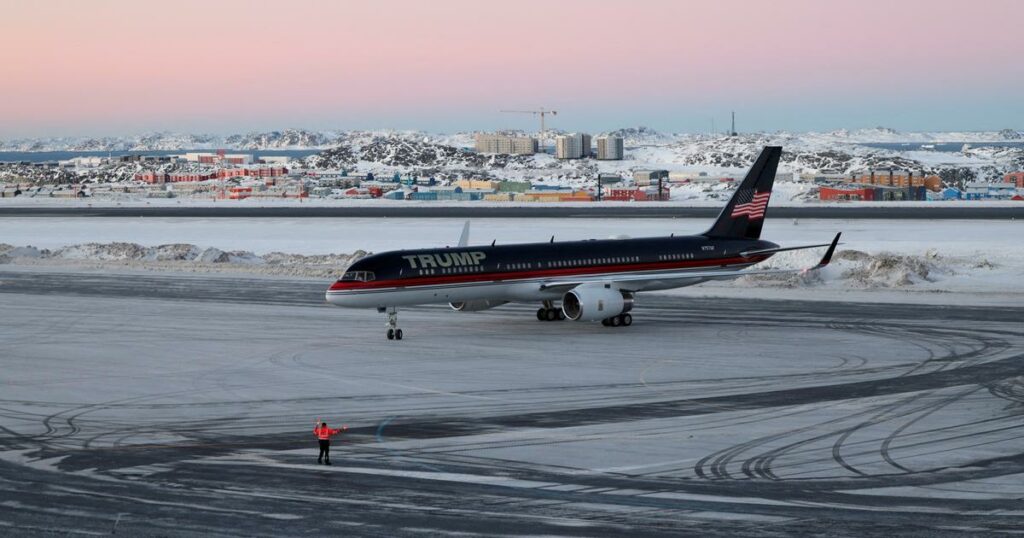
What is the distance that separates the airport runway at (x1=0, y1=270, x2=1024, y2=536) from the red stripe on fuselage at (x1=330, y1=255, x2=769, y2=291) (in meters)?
2.43

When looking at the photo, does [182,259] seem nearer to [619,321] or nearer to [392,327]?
[392,327]

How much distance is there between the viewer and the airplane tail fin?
61.0 meters

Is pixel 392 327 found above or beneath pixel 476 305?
beneath

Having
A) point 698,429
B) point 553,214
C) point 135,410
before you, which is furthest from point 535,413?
point 553,214

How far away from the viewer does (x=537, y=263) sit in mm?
53750

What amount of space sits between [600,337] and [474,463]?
23292 mm

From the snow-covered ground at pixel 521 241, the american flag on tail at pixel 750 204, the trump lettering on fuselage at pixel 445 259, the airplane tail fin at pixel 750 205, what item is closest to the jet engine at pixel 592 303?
the trump lettering on fuselage at pixel 445 259

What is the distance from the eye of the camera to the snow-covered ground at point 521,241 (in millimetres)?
69938

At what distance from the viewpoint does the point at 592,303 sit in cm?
5219

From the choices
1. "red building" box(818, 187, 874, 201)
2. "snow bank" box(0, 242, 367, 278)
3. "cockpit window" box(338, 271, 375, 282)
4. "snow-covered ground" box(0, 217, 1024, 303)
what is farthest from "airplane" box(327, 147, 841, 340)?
"red building" box(818, 187, 874, 201)

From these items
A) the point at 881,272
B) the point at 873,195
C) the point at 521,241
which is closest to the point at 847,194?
the point at 873,195

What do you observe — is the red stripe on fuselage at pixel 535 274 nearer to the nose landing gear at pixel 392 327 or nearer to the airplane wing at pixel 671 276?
the airplane wing at pixel 671 276

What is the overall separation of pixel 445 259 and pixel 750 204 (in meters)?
18.3

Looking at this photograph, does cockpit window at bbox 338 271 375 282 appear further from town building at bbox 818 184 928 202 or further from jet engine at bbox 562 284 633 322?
town building at bbox 818 184 928 202
